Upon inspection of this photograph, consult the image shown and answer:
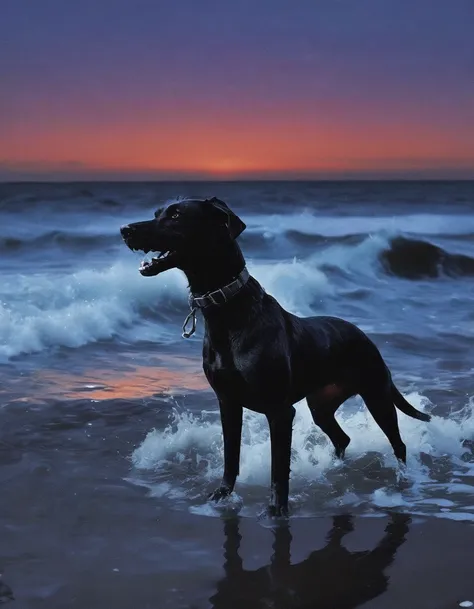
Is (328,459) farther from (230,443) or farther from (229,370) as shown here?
(229,370)

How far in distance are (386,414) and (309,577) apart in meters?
1.45

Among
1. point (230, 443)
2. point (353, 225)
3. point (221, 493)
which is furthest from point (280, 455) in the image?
point (353, 225)

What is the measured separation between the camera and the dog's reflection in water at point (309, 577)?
11.6 feet

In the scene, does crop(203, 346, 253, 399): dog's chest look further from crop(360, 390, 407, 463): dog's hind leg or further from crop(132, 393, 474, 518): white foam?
crop(360, 390, 407, 463): dog's hind leg

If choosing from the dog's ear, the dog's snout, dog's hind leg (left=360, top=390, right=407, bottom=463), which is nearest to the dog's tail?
dog's hind leg (left=360, top=390, right=407, bottom=463)

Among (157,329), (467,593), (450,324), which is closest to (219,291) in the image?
(467,593)

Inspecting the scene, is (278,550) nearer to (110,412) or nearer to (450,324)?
(110,412)

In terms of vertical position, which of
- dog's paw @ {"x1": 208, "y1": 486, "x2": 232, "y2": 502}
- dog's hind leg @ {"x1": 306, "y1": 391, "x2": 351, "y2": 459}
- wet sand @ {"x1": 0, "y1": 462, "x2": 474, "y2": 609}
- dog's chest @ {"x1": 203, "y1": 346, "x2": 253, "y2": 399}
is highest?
dog's chest @ {"x1": 203, "y1": 346, "x2": 253, "y2": 399}

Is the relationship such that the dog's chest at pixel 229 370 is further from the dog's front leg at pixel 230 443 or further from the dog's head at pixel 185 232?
the dog's head at pixel 185 232

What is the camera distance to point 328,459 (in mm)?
5355

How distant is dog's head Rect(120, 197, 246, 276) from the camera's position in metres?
3.87

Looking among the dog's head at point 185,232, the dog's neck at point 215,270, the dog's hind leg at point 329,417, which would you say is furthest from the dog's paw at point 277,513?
the dog's head at point 185,232

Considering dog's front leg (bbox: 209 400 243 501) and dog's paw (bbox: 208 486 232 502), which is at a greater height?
dog's front leg (bbox: 209 400 243 501)

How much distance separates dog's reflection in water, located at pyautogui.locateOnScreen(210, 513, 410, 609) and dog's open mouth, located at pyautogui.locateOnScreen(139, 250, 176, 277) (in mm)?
1389
